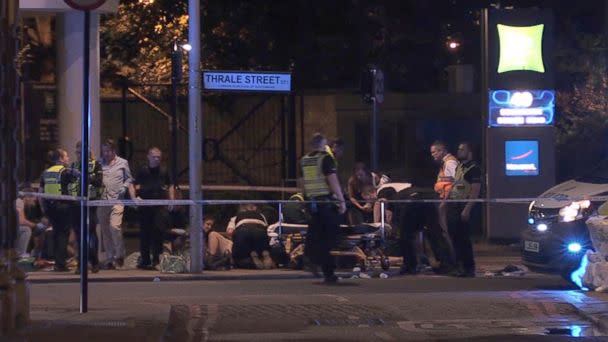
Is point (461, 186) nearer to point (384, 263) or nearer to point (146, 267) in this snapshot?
point (384, 263)

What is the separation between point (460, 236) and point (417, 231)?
59cm

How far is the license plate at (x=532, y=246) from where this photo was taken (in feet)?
40.1

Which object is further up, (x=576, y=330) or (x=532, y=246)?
(x=532, y=246)

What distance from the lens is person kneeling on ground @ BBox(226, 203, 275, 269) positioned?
14320mm

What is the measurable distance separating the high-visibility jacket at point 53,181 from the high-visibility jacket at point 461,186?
5.00 m

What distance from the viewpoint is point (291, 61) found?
23375 millimetres

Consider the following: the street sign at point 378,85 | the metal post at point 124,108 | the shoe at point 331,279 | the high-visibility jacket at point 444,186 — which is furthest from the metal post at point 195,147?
the metal post at point 124,108

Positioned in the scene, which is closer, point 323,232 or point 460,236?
point 323,232

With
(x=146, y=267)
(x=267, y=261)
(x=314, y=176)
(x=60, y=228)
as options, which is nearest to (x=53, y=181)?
(x=60, y=228)

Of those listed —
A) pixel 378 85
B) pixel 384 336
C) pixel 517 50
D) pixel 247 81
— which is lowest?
pixel 384 336

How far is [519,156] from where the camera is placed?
59.9 ft

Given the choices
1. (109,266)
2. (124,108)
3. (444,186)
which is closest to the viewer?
(444,186)

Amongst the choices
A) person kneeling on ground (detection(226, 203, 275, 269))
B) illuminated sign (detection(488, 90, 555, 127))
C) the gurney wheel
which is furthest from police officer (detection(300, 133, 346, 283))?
illuminated sign (detection(488, 90, 555, 127))

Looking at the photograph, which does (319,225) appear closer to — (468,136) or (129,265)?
(129,265)
